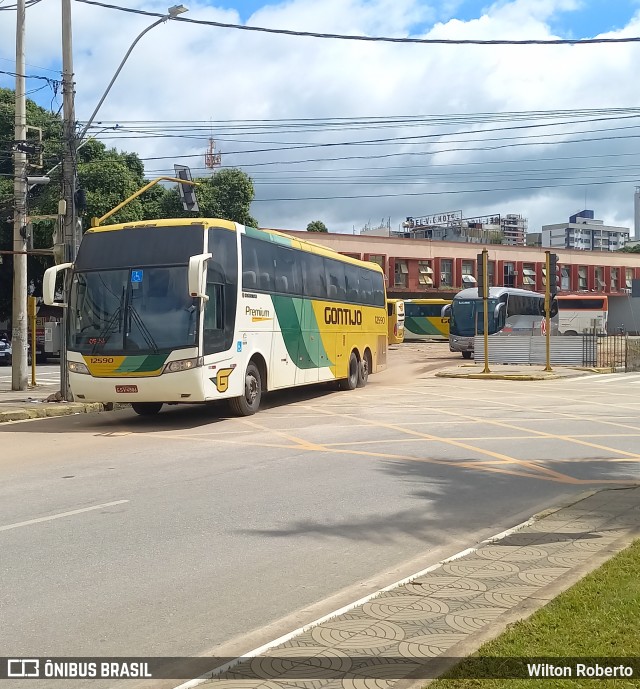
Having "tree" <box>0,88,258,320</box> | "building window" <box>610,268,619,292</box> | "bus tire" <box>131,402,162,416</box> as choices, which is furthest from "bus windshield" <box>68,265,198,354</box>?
"building window" <box>610,268,619,292</box>

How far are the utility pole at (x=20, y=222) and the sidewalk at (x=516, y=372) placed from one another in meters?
14.7

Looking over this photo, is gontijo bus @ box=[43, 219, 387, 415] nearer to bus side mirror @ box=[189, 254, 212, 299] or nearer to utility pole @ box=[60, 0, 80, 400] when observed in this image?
bus side mirror @ box=[189, 254, 212, 299]

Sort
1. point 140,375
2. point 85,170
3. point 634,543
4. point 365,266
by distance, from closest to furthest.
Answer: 1. point 634,543
2. point 140,375
3. point 365,266
4. point 85,170

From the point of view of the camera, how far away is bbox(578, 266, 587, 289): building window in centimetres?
7812

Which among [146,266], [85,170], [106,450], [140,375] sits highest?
[85,170]

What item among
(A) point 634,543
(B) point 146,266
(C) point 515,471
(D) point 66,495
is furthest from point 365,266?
(A) point 634,543

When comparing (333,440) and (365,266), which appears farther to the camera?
(365,266)

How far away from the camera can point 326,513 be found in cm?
821

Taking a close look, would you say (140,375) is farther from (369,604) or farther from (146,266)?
(369,604)

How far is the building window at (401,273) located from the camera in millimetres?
66938

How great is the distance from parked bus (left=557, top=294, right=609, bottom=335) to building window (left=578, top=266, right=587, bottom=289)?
64.0 feet

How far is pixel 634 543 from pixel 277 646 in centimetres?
324

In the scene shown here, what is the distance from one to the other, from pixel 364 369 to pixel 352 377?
3.92ft

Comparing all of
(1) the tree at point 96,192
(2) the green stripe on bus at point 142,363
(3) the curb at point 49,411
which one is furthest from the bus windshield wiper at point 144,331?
(1) the tree at point 96,192
